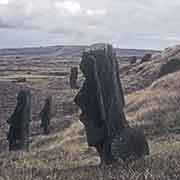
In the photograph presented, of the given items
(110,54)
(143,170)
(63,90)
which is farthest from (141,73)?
(143,170)

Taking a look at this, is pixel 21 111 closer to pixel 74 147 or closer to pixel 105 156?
pixel 74 147

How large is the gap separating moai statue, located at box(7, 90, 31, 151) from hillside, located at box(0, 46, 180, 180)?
1.72 meters

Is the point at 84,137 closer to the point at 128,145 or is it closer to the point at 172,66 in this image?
the point at 128,145

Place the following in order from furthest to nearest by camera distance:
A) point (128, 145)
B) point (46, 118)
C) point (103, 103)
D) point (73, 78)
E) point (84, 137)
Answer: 1. point (73, 78)
2. point (46, 118)
3. point (84, 137)
4. point (103, 103)
5. point (128, 145)

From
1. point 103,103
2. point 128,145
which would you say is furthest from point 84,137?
point 128,145

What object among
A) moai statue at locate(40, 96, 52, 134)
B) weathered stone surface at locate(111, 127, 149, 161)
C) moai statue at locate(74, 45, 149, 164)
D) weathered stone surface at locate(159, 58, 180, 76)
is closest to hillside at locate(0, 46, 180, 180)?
weathered stone surface at locate(159, 58, 180, 76)

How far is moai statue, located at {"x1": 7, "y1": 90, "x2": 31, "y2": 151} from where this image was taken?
3009 cm

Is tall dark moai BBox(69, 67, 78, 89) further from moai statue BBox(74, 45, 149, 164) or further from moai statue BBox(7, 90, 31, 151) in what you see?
moai statue BBox(74, 45, 149, 164)

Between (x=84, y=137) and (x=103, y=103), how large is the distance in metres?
13.9

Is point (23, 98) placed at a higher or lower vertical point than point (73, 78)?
higher

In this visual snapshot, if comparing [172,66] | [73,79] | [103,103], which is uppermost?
[103,103]

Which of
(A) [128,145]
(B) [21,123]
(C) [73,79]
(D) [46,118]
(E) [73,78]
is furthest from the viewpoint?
(C) [73,79]

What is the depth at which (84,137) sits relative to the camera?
30906 millimetres

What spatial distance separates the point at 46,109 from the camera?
148ft
